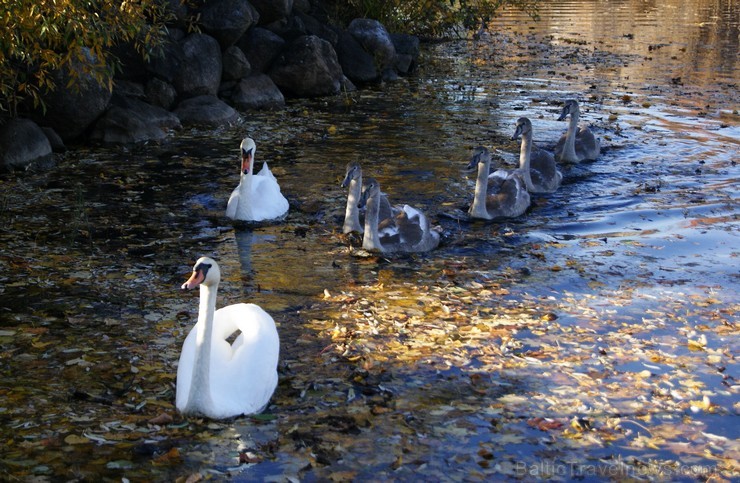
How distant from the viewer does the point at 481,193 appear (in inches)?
466

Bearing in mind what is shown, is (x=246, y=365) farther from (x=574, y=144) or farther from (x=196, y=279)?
(x=574, y=144)

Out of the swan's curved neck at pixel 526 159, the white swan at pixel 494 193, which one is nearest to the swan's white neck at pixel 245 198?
the white swan at pixel 494 193

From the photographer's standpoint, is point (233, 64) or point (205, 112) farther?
point (233, 64)

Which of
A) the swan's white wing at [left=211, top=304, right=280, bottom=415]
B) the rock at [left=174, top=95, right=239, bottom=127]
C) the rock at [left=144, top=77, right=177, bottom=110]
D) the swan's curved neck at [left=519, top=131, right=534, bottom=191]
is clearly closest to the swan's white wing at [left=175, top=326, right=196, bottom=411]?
the swan's white wing at [left=211, top=304, right=280, bottom=415]

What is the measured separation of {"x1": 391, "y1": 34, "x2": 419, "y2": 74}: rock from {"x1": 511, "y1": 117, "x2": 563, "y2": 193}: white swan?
35.4 ft

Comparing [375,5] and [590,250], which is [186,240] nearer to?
[590,250]

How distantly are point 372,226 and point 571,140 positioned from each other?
572 cm

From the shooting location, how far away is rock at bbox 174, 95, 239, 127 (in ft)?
57.1

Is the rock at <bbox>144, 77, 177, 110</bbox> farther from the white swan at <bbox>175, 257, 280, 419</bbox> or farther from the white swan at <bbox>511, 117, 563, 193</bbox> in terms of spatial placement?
the white swan at <bbox>175, 257, 280, 419</bbox>

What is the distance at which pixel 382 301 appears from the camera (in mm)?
8953

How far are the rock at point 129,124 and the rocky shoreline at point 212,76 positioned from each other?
0.02 meters

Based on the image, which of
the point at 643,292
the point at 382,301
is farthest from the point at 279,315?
the point at 643,292

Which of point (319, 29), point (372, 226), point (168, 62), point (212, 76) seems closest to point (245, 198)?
point (372, 226)

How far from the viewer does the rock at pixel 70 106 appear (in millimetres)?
15094
